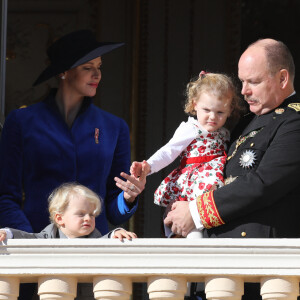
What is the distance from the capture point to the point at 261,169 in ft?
13.0

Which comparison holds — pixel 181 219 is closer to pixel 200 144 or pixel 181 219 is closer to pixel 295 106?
pixel 200 144

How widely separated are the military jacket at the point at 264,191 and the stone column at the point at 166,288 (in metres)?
0.40

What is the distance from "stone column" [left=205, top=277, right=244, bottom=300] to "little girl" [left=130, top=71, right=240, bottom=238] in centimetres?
76

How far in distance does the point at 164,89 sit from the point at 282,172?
3514 millimetres

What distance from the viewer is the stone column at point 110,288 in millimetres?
3701

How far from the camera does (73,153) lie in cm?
448

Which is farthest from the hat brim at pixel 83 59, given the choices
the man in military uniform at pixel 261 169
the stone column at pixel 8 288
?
the stone column at pixel 8 288

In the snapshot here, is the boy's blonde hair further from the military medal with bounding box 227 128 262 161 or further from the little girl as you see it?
the military medal with bounding box 227 128 262 161

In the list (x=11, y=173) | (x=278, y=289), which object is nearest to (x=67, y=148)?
(x=11, y=173)

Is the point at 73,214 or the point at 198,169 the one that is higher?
the point at 198,169

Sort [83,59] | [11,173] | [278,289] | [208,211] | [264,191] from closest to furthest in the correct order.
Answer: [278,289]
[264,191]
[208,211]
[11,173]
[83,59]

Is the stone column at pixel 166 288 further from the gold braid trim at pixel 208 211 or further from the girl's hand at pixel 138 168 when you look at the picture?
the girl's hand at pixel 138 168

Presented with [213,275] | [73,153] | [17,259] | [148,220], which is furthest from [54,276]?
Answer: [148,220]

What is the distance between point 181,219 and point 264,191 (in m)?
0.39
